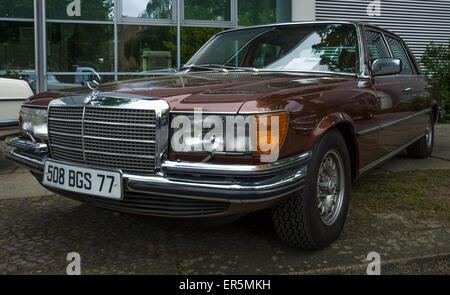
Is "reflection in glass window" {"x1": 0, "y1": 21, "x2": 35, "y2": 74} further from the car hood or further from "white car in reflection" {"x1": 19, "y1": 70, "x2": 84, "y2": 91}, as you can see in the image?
the car hood

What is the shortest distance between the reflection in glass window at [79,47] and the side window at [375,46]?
6.10 metres

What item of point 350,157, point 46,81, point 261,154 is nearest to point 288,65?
point 350,157

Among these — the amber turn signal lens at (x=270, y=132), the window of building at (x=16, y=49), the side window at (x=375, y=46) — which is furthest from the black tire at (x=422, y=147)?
the window of building at (x=16, y=49)

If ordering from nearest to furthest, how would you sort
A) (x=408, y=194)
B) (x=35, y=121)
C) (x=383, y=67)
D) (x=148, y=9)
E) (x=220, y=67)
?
(x=35, y=121), (x=383, y=67), (x=220, y=67), (x=408, y=194), (x=148, y=9)

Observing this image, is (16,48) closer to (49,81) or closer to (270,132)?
(49,81)

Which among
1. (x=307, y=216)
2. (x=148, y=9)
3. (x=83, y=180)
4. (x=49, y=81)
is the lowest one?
(x=307, y=216)

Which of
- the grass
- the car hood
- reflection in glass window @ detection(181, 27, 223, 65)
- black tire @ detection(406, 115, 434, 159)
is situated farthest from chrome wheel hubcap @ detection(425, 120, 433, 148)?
reflection in glass window @ detection(181, 27, 223, 65)

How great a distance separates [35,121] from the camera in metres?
2.92

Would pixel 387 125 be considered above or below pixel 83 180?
above

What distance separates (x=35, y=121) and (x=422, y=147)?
4.37 meters

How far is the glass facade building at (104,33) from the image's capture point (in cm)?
842

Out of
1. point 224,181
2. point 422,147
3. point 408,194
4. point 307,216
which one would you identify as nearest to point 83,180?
point 224,181

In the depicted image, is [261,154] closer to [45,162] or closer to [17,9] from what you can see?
[45,162]

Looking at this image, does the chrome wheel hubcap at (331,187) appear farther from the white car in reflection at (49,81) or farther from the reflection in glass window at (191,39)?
the reflection in glass window at (191,39)
